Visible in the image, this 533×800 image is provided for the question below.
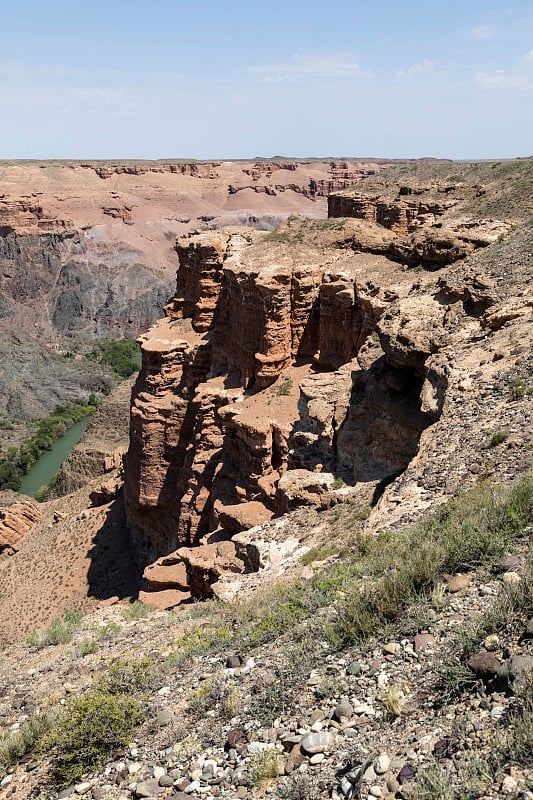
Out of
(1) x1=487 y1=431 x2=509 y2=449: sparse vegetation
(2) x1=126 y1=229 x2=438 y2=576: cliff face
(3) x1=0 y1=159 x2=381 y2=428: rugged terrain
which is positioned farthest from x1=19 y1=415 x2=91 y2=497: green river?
(1) x1=487 y1=431 x2=509 y2=449: sparse vegetation

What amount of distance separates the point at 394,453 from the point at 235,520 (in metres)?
5.15

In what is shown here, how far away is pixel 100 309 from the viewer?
3295 inches

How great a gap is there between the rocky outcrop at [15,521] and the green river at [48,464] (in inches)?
457

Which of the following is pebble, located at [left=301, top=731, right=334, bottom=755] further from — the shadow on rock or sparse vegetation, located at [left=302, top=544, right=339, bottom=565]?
the shadow on rock

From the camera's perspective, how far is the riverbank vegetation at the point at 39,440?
1751 inches

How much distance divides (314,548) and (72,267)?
Result: 268ft

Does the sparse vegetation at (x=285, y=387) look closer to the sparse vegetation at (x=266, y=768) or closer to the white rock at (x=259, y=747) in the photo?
the white rock at (x=259, y=747)

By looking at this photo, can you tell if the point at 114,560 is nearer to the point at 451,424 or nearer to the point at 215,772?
the point at 451,424

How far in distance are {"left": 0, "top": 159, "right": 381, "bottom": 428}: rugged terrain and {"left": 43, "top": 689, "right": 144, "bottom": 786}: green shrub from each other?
181 ft

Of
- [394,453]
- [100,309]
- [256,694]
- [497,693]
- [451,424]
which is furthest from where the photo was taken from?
[100,309]

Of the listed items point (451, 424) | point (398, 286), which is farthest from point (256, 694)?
point (398, 286)

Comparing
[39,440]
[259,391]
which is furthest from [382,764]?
[39,440]

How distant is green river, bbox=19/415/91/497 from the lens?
44.6 meters

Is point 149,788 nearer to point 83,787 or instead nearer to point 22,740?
point 83,787
